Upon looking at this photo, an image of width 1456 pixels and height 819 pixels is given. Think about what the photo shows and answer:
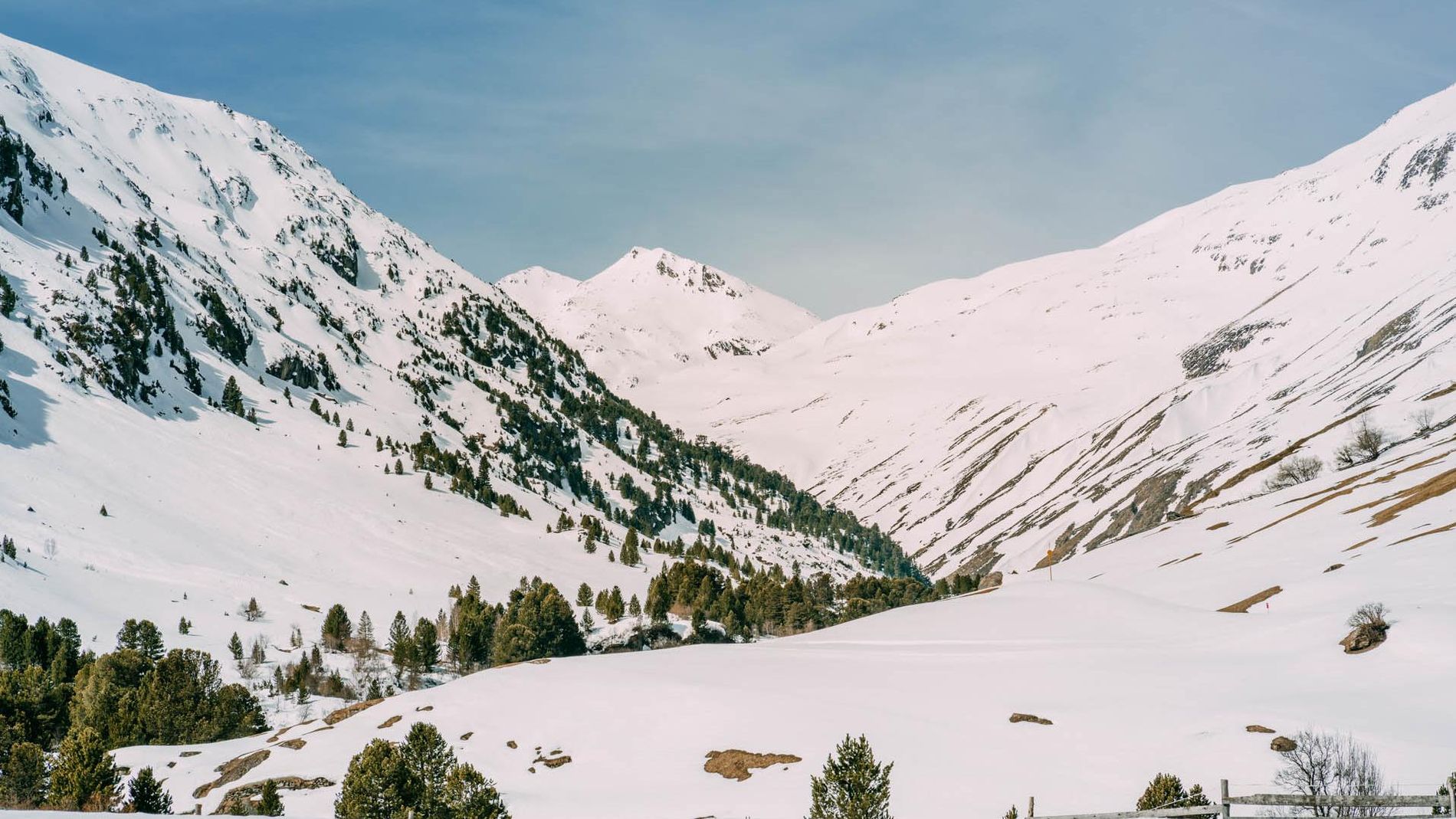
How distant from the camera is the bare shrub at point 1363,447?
14325cm

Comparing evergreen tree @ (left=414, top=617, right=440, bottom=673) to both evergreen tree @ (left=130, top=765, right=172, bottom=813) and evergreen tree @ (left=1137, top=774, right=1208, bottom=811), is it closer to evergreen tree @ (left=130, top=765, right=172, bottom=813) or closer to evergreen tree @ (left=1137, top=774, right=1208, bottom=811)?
evergreen tree @ (left=130, top=765, right=172, bottom=813)

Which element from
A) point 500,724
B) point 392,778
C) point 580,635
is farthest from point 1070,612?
point 580,635

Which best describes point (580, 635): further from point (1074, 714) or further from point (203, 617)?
point (1074, 714)

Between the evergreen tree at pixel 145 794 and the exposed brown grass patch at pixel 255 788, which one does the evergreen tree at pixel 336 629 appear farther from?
the evergreen tree at pixel 145 794

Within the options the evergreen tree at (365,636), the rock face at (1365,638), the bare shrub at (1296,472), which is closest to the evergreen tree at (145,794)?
the rock face at (1365,638)

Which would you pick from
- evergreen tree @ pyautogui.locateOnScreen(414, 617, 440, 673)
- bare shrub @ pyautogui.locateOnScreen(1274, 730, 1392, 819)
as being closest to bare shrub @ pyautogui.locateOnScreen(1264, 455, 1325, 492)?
bare shrub @ pyautogui.locateOnScreen(1274, 730, 1392, 819)

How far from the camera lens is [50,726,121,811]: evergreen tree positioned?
49750 mm

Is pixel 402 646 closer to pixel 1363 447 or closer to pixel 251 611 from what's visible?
pixel 251 611

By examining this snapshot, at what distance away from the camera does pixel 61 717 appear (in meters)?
89.8

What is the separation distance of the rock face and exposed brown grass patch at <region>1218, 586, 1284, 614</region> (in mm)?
22303

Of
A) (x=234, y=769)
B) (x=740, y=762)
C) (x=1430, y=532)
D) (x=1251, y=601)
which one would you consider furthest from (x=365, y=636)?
(x=1430, y=532)

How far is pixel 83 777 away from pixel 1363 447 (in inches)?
6574

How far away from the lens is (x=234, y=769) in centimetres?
6894

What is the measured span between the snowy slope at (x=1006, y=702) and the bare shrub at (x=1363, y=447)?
47.0 meters
